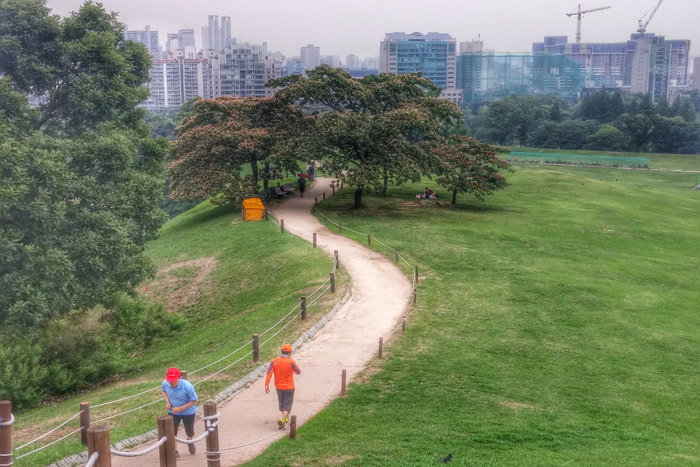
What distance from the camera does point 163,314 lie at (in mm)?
25703

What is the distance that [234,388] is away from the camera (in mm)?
16359

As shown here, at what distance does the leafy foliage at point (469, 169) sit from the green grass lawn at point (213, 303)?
42.2 feet

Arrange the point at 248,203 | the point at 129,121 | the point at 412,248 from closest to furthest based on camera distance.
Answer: the point at 129,121 → the point at 412,248 → the point at 248,203

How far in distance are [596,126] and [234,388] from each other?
97.8 meters

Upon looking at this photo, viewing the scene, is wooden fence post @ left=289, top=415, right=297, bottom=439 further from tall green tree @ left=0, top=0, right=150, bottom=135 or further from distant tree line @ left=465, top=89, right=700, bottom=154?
distant tree line @ left=465, top=89, right=700, bottom=154

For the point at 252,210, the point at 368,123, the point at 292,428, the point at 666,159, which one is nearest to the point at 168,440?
the point at 292,428

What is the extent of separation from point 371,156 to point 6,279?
25999mm

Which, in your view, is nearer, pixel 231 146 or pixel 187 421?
pixel 187 421

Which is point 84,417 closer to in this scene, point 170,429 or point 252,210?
point 170,429

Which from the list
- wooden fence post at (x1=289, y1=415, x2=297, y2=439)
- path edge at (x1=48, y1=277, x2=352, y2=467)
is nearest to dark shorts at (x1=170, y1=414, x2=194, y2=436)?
path edge at (x1=48, y1=277, x2=352, y2=467)

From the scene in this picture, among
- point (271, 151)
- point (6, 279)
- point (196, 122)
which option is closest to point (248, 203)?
point (271, 151)

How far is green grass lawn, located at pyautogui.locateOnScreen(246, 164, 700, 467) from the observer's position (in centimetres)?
1405

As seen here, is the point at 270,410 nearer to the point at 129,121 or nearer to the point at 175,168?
the point at 129,121

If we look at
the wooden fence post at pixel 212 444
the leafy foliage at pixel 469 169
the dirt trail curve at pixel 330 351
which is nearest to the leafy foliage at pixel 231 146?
the leafy foliage at pixel 469 169
